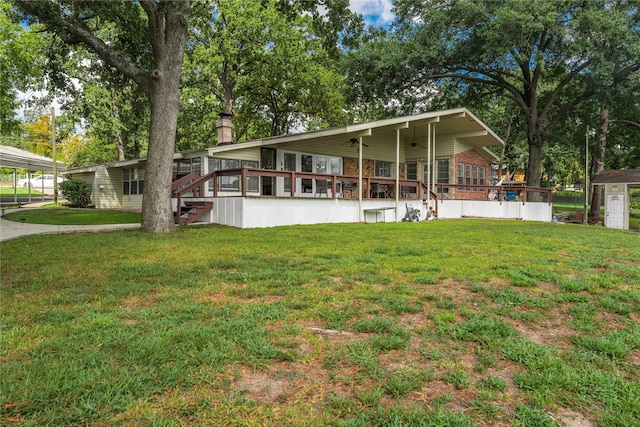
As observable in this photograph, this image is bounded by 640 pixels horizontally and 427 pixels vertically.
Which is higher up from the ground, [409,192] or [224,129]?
[224,129]

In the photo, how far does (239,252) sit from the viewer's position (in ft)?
19.5

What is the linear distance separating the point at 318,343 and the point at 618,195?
20.7 m

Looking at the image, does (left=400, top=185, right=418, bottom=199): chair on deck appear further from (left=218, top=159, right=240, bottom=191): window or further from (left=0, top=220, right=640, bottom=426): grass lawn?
(left=0, top=220, right=640, bottom=426): grass lawn

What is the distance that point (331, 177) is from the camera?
38.7 feet

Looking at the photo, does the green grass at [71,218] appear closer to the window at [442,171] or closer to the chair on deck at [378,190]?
the chair on deck at [378,190]

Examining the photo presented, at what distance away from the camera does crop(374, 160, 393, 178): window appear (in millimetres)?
18766

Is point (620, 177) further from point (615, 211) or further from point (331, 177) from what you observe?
point (331, 177)

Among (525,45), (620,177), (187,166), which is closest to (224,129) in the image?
(187,166)

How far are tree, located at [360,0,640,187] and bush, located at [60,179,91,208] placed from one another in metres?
18.0

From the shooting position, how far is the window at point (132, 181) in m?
17.9

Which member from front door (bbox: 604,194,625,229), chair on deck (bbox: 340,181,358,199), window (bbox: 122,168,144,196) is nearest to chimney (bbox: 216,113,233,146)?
chair on deck (bbox: 340,181,358,199)

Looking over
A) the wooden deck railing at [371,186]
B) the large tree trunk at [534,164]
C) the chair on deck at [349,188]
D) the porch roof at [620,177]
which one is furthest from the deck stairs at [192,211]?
the porch roof at [620,177]

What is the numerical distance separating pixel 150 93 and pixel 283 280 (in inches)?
284

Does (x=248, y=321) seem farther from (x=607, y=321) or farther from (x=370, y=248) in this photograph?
(x=370, y=248)
